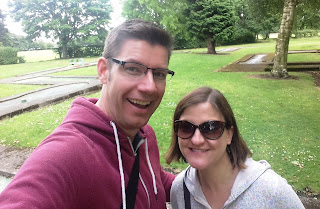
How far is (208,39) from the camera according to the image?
989 inches

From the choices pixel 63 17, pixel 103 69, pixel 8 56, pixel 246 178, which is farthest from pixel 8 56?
pixel 246 178

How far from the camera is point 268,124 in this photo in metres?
5.73

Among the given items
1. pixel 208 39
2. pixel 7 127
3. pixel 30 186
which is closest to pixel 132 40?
pixel 30 186

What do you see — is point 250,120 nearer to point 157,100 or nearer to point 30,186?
point 157,100

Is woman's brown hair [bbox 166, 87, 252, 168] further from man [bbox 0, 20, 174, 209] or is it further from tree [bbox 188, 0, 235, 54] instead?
tree [bbox 188, 0, 235, 54]

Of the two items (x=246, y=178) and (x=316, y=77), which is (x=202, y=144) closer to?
(x=246, y=178)

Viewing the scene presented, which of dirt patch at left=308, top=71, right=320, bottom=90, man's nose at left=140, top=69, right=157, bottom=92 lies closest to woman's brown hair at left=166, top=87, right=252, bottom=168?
man's nose at left=140, top=69, right=157, bottom=92

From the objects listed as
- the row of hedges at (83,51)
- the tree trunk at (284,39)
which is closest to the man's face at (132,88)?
the tree trunk at (284,39)

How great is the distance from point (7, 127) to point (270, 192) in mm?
6577

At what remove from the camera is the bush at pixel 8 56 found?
102 ft

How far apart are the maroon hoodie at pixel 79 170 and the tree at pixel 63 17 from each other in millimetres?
36840

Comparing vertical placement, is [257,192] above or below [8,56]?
below

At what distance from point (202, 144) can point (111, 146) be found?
0.67 m

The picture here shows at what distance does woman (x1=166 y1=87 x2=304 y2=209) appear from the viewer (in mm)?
1669
